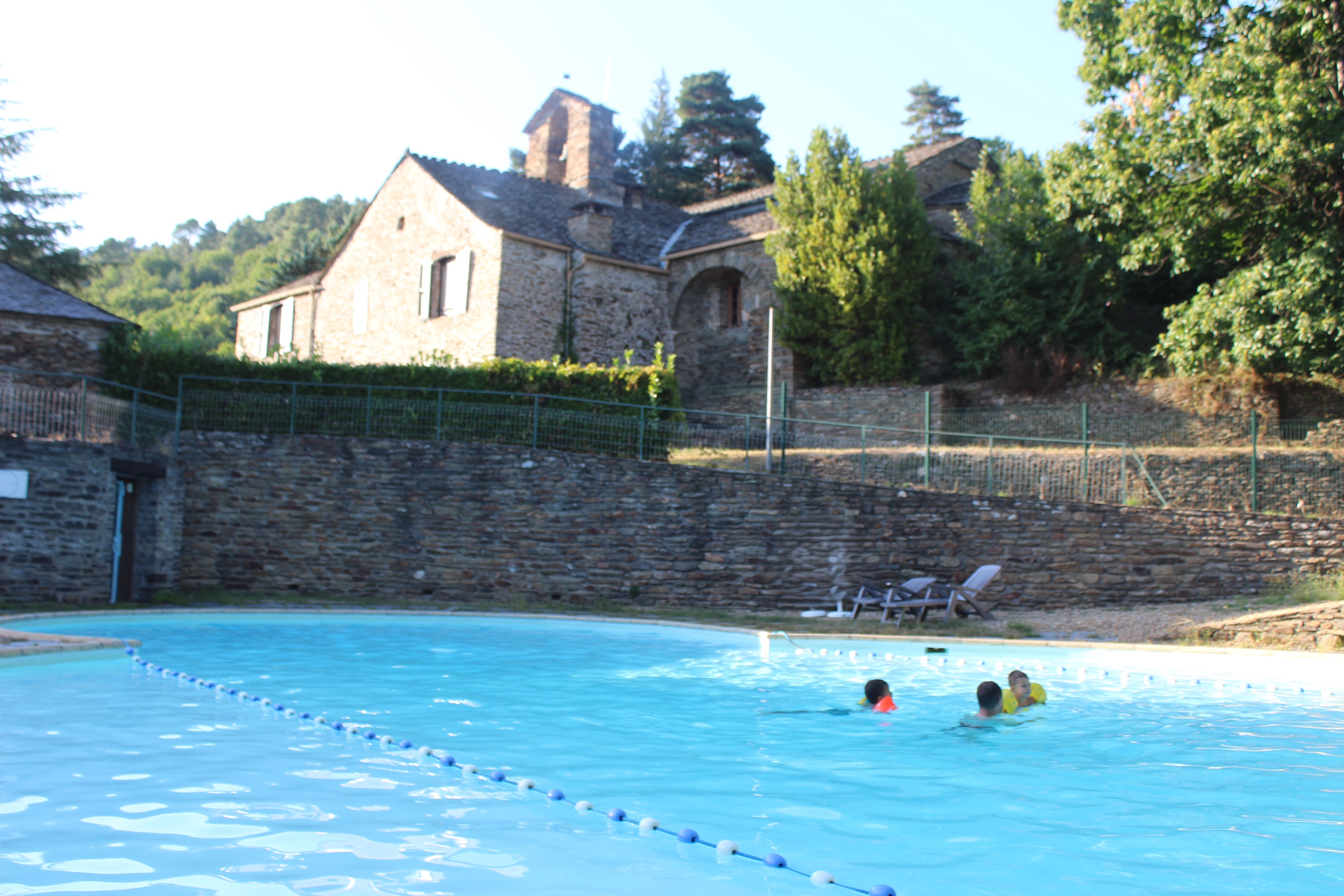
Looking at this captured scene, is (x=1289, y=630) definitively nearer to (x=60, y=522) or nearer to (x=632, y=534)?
(x=632, y=534)

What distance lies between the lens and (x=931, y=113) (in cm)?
5838

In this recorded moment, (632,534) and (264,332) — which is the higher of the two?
(264,332)

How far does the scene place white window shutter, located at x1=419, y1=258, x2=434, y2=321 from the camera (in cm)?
2731

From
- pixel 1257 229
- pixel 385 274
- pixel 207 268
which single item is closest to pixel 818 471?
pixel 1257 229

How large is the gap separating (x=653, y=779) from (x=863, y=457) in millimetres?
11449

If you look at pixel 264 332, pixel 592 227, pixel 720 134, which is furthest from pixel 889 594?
pixel 720 134

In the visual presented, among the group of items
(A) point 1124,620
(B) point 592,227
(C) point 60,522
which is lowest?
(A) point 1124,620

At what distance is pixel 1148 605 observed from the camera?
15.7m

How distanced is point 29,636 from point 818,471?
44.7 ft

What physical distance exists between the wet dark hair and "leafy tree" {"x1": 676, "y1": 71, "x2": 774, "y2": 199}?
1744 inches

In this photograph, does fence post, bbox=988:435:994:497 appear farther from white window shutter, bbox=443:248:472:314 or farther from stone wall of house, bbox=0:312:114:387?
stone wall of house, bbox=0:312:114:387

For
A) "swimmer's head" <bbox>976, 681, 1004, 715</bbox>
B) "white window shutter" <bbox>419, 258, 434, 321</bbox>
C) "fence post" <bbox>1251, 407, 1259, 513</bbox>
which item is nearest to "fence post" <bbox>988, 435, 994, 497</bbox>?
"fence post" <bbox>1251, 407, 1259, 513</bbox>

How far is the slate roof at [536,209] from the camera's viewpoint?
26.5 m

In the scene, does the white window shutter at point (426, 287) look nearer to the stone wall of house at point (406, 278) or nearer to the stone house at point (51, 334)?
the stone wall of house at point (406, 278)
